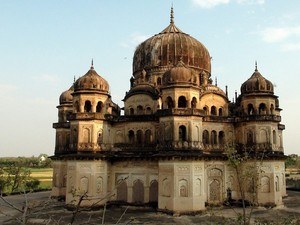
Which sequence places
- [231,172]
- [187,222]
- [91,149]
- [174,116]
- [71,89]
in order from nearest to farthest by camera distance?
[187,222]
[174,116]
[91,149]
[231,172]
[71,89]

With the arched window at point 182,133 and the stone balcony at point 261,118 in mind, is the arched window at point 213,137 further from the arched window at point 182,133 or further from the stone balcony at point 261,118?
the arched window at point 182,133

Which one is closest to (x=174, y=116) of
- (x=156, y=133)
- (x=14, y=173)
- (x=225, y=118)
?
(x=156, y=133)

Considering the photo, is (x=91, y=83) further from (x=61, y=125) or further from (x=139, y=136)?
(x=61, y=125)

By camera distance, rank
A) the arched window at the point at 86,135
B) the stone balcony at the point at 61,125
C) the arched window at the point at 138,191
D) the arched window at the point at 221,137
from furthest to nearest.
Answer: the stone balcony at the point at 61,125, the arched window at the point at 221,137, the arched window at the point at 138,191, the arched window at the point at 86,135

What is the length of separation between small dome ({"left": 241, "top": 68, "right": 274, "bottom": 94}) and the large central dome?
18.5ft

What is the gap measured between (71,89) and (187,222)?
1935cm

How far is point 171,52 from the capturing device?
32281 millimetres

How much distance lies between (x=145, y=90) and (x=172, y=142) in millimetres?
6855

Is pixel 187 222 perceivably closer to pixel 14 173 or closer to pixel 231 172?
pixel 231 172

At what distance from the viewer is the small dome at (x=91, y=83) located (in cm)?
2705

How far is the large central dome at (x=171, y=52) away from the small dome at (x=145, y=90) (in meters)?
3.37

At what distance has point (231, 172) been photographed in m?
27.7

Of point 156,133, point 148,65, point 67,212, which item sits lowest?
point 67,212

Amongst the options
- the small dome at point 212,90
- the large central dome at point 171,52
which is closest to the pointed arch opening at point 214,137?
the small dome at point 212,90
